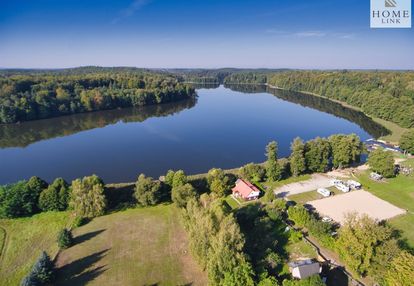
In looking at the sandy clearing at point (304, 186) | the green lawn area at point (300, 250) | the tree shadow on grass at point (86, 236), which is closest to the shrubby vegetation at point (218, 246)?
the green lawn area at point (300, 250)

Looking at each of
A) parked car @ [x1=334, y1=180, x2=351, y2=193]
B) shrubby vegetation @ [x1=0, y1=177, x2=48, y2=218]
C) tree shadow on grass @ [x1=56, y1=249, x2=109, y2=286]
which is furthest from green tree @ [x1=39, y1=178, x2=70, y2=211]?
parked car @ [x1=334, y1=180, x2=351, y2=193]

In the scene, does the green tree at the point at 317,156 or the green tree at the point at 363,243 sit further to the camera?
the green tree at the point at 317,156

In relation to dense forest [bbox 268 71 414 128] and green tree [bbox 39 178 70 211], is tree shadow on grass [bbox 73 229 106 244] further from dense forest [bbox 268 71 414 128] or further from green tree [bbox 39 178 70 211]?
dense forest [bbox 268 71 414 128]

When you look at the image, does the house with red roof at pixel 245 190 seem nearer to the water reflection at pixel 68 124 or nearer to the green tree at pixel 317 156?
the green tree at pixel 317 156

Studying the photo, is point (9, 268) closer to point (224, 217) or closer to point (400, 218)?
point (224, 217)

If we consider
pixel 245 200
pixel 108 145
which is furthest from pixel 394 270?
pixel 108 145

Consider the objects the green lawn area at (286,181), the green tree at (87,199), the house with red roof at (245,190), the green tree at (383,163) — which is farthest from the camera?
the green tree at (383,163)
